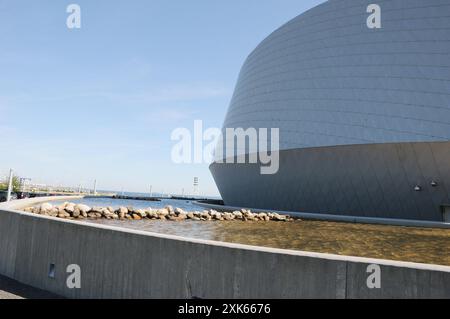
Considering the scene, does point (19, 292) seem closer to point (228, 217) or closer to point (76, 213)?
point (76, 213)

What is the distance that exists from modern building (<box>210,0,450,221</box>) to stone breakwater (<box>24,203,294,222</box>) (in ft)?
20.4

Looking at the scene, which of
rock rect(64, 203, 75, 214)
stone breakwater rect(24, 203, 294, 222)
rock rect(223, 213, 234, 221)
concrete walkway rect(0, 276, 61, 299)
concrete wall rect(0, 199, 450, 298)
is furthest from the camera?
rock rect(223, 213, 234, 221)

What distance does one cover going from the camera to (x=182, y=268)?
5301 mm

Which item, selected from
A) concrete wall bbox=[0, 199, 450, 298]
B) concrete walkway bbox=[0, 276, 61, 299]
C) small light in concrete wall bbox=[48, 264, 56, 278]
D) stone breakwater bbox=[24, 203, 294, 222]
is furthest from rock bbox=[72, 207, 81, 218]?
small light in concrete wall bbox=[48, 264, 56, 278]

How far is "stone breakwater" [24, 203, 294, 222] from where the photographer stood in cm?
1591

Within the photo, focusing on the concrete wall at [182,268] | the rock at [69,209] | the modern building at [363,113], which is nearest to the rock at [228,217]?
the rock at [69,209]

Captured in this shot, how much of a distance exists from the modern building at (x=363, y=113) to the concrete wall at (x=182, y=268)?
19582mm

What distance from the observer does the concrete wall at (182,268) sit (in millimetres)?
4180

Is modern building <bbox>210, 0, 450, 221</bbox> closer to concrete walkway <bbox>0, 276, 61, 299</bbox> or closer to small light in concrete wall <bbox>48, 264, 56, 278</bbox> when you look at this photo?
small light in concrete wall <bbox>48, 264, 56, 278</bbox>

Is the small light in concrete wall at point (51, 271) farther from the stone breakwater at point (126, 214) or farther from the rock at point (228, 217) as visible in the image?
the rock at point (228, 217)

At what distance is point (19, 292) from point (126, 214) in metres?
11.7
